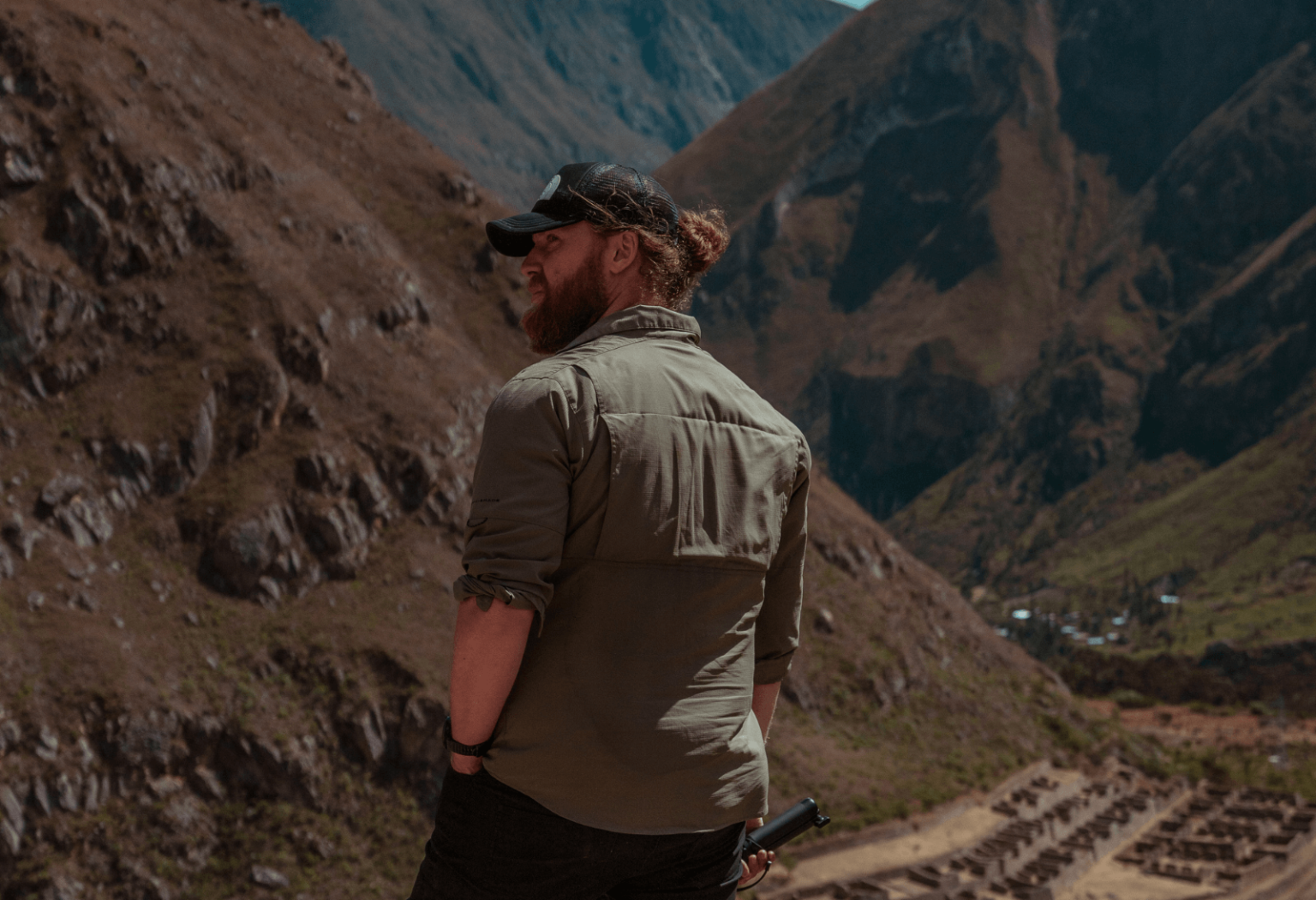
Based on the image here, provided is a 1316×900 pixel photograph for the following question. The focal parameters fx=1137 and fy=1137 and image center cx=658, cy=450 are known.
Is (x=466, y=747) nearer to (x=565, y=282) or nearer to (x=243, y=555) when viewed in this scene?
(x=565, y=282)

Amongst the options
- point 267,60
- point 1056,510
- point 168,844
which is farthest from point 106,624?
point 1056,510

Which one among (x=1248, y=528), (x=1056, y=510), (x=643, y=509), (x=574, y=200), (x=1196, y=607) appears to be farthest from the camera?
(x=1056, y=510)

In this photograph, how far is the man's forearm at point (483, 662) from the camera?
123 inches

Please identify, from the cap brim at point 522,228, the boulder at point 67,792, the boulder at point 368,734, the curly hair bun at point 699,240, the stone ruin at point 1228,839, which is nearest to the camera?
the cap brim at point 522,228

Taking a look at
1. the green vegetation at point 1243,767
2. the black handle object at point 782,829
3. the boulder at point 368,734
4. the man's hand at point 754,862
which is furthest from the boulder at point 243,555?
the green vegetation at point 1243,767

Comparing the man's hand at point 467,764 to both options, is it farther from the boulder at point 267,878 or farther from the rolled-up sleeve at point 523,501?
the boulder at point 267,878

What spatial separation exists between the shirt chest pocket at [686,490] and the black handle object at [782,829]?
1232 millimetres

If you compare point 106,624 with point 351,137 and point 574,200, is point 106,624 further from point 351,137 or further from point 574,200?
point 574,200

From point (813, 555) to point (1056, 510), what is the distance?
480ft

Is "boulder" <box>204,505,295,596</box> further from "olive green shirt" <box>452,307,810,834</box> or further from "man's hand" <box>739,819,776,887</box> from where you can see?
"olive green shirt" <box>452,307,810,834</box>

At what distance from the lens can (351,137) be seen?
2132 inches

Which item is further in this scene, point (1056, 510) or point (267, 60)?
point (1056, 510)

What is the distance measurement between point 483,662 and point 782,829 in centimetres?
177

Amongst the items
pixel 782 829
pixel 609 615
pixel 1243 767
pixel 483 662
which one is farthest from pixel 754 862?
pixel 1243 767
